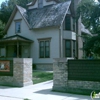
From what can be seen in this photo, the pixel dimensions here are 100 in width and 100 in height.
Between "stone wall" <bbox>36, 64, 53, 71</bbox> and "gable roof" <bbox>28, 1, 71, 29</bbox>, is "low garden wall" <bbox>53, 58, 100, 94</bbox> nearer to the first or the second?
"gable roof" <bbox>28, 1, 71, 29</bbox>

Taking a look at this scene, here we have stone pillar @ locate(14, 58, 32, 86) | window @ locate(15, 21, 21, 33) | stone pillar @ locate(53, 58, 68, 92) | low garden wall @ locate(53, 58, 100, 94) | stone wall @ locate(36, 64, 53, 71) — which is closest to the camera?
low garden wall @ locate(53, 58, 100, 94)

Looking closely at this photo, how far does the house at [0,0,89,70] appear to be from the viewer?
2153cm

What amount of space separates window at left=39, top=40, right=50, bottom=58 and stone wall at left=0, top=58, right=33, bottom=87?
36.7ft

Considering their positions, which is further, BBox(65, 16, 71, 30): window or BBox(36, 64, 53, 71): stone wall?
BBox(65, 16, 71, 30): window

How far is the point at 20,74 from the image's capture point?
10.5m

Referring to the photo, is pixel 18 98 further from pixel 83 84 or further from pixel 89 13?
pixel 89 13

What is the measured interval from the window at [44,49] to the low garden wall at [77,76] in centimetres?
1298

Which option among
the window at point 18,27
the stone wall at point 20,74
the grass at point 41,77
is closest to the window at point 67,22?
the window at point 18,27

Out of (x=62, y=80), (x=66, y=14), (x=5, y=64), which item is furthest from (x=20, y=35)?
(x=62, y=80)

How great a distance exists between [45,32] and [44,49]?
2184mm

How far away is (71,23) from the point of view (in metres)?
22.7

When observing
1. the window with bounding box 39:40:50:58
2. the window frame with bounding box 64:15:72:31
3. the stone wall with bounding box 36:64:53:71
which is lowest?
the stone wall with bounding box 36:64:53:71

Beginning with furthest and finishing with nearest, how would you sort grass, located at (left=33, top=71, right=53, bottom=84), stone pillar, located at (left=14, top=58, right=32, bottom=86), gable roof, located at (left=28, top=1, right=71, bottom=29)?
gable roof, located at (left=28, top=1, right=71, bottom=29)
grass, located at (left=33, top=71, right=53, bottom=84)
stone pillar, located at (left=14, top=58, right=32, bottom=86)

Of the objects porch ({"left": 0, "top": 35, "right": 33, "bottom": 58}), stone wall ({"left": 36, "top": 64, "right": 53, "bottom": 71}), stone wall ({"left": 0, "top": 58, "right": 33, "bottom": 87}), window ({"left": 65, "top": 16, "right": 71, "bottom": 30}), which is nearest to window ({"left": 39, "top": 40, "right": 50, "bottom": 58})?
stone wall ({"left": 36, "top": 64, "right": 53, "bottom": 71})
